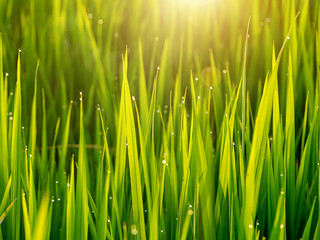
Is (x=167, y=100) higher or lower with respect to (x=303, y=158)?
higher

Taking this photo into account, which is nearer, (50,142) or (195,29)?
(50,142)

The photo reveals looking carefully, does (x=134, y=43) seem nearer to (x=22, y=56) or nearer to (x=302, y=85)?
(x=22, y=56)

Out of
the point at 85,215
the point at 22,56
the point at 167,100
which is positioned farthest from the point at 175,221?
the point at 22,56

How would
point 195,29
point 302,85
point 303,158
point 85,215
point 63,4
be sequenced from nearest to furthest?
point 85,215 → point 303,158 → point 302,85 → point 195,29 → point 63,4

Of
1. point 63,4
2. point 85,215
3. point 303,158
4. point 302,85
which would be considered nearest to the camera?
point 85,215

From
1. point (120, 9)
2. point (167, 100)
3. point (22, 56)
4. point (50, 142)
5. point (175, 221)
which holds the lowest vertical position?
point (175, 221)

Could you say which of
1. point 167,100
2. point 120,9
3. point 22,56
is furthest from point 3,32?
point 167,100
